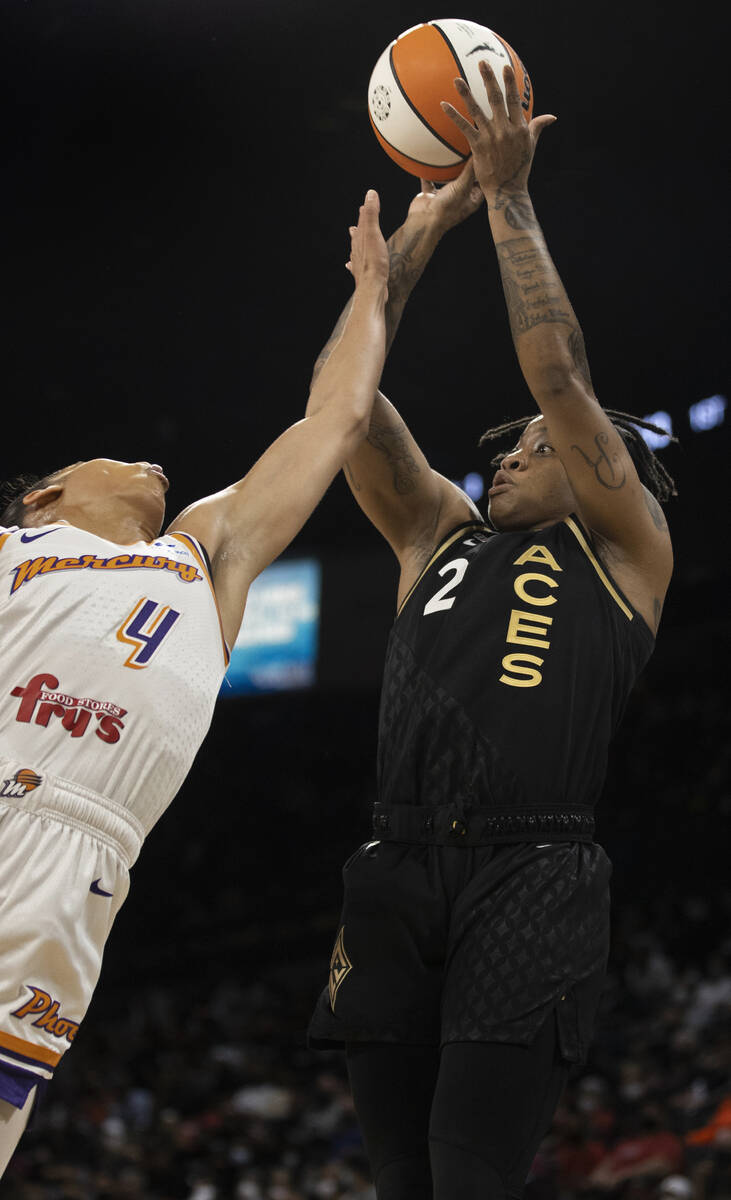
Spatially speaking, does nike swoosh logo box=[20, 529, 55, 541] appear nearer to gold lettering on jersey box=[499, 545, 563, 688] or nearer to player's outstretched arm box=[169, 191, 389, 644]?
player's outstretched arm box=[169, 191, 389, 644]

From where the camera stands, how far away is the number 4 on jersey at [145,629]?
2627 mm

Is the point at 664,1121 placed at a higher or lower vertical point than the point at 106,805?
lower

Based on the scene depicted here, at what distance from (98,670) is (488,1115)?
3.95 feet

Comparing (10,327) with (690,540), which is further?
(690,540)

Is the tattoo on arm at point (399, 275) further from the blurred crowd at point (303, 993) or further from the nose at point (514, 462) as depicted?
the blurred crowd at point (303, 993)

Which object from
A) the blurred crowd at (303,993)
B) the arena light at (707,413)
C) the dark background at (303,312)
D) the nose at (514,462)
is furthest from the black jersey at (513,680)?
the arena light at (707,413)

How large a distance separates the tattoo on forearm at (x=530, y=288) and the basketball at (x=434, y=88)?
1.50 ft

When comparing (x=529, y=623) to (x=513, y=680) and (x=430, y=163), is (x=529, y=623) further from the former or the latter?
(x=430, y=163)

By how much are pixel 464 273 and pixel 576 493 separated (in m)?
8.54

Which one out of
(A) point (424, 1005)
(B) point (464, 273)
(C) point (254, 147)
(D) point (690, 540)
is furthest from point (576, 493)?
(D) point (690, 540)

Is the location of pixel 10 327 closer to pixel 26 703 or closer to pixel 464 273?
pixel 464 273

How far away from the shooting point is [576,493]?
3.06m

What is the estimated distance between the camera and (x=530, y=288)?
3.14 metres

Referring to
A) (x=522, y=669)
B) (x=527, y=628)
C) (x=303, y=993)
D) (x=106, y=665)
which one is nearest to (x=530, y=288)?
(x=527, y=628)
